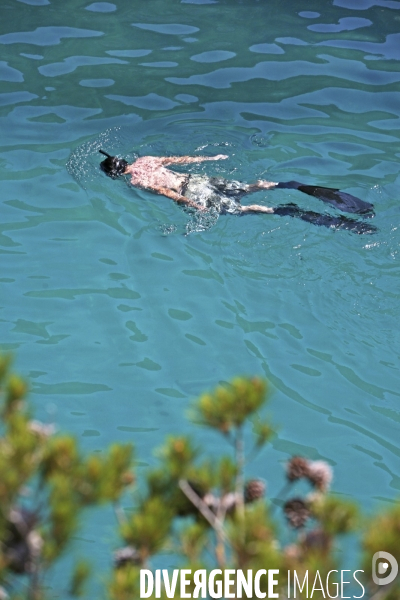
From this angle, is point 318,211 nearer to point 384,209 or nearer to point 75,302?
point 384,209

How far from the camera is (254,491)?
2.02 m

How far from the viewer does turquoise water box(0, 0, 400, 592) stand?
4.77m

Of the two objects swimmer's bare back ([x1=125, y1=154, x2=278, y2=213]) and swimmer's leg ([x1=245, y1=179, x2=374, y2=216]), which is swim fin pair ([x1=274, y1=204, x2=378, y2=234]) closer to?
swimmer's leg ([x1=245, y1=179, x2=374, y2=216])

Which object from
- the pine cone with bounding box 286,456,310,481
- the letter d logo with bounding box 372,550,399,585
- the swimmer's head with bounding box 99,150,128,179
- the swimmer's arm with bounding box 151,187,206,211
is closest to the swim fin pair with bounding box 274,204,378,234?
the swimmer's arm with bounding box 151,187,206,211

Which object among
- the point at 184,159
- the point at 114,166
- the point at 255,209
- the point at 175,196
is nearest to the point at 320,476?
the point at 255,209

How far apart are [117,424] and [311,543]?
10.1 ft

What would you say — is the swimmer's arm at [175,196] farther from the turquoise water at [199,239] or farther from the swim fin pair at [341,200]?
the swim fin pair at [341,200]

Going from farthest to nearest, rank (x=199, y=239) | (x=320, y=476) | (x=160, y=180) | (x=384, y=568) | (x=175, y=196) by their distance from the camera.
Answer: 1. (x=160, y=180)
2. (x=175, y=196)
3. (x=199, y=239)
4. (x=320, y=476)
5. (x=384, y=568)

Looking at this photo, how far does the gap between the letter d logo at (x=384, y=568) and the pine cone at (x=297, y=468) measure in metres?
0.41

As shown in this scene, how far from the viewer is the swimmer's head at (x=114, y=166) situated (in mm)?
6512

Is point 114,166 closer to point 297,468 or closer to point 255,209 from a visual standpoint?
point 255,209

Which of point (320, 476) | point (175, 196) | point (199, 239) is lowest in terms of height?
point (199, 239)

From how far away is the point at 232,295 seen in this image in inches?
218

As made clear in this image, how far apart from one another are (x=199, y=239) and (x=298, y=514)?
4158 mm
